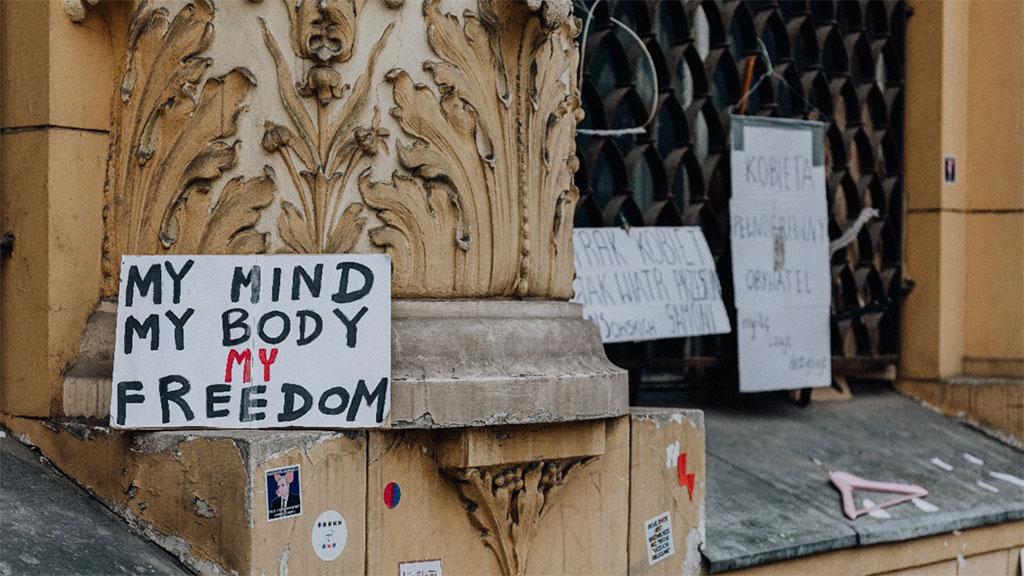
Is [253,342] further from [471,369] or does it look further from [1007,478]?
[1007,478]

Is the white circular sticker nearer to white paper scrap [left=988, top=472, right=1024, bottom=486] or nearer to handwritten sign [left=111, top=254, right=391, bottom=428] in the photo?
handwritten sign [left=111, top=254, right=391, bottom=428]

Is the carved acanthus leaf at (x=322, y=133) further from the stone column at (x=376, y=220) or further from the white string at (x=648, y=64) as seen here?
the white string at (x=648, y=64)

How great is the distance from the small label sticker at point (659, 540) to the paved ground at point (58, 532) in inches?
61.1

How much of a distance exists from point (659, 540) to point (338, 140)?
1.70 metres

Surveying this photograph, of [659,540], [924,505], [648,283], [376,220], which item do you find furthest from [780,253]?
[376,220]

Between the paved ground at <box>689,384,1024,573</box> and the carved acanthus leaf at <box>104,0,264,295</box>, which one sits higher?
the carved acanthus leaf at <box>104,0,264,295</box>

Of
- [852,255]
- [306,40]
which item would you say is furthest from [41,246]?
[852,255]

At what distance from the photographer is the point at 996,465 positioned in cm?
698

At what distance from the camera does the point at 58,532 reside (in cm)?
347

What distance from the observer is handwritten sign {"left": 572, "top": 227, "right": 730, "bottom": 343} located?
5.63 meters

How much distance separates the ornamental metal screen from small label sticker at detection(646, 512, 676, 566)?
150cm

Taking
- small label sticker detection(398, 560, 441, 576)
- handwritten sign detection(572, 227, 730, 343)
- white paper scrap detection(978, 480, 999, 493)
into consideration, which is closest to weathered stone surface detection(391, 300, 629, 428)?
small label sticker detection(398, 560, 441, 576)

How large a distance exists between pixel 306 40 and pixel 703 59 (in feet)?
10.5

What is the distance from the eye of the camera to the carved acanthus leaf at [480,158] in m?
3.79
